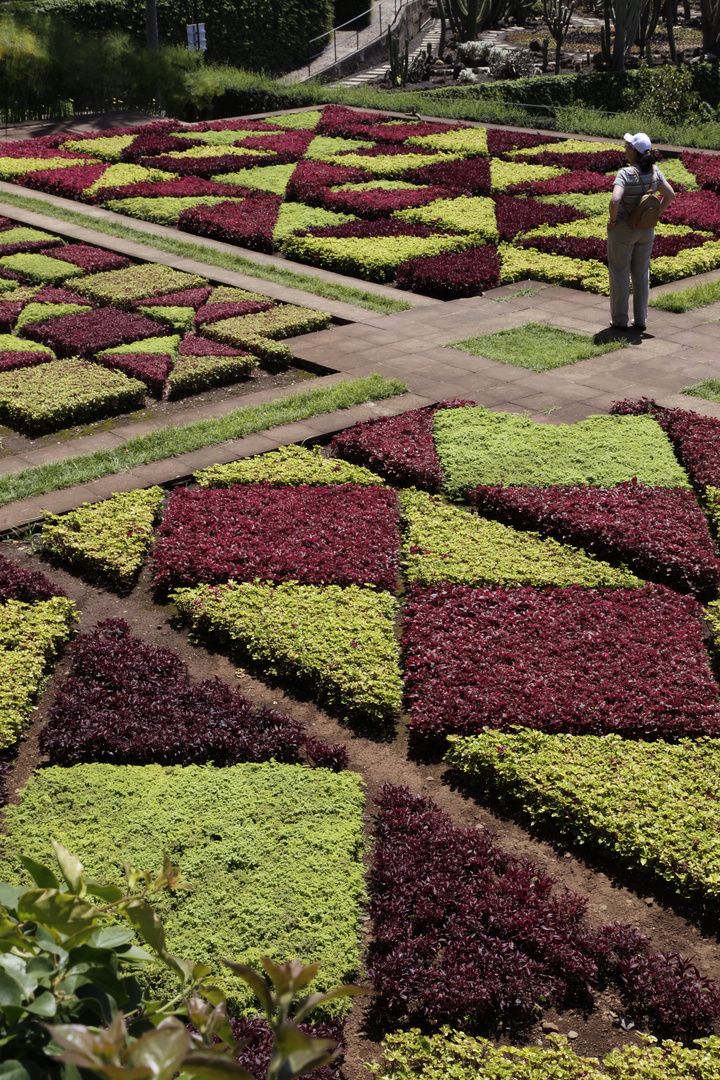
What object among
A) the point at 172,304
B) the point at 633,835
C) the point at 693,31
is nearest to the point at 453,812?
the point at 633,835

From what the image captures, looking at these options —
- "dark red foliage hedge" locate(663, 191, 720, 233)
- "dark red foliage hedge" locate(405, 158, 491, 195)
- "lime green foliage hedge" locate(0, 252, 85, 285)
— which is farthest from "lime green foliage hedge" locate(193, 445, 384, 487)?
"dark red foliage hedge" locate(405, 158, 491, 195)

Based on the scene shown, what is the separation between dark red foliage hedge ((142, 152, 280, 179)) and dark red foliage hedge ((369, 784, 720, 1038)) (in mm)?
16020

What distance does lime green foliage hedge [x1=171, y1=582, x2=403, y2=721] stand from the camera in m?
5.42

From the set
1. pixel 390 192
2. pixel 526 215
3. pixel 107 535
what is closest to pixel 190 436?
pixel 107 535

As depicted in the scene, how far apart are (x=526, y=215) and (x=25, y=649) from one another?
11.4m

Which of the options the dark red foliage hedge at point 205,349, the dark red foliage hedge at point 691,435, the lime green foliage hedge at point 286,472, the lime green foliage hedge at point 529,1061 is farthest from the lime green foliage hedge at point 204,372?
the lime green foliage hedge at point 529,1061

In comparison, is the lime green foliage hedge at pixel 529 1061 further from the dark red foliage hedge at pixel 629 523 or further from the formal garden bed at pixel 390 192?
the formal garden bed at pixel 390 192

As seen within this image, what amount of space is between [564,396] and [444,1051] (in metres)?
6.68

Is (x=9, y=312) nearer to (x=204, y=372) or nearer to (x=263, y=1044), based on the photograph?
(x=204, y=372)

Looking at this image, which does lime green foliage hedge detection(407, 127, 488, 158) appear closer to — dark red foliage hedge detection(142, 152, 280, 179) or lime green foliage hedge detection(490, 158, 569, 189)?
lime green foliage hedge detection(490, 158, 569, 189)

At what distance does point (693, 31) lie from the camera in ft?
147

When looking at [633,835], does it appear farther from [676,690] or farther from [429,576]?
[429,576]

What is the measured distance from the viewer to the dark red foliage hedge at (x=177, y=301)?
455 inches

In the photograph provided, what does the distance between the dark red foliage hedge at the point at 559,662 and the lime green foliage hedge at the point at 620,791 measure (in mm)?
153
